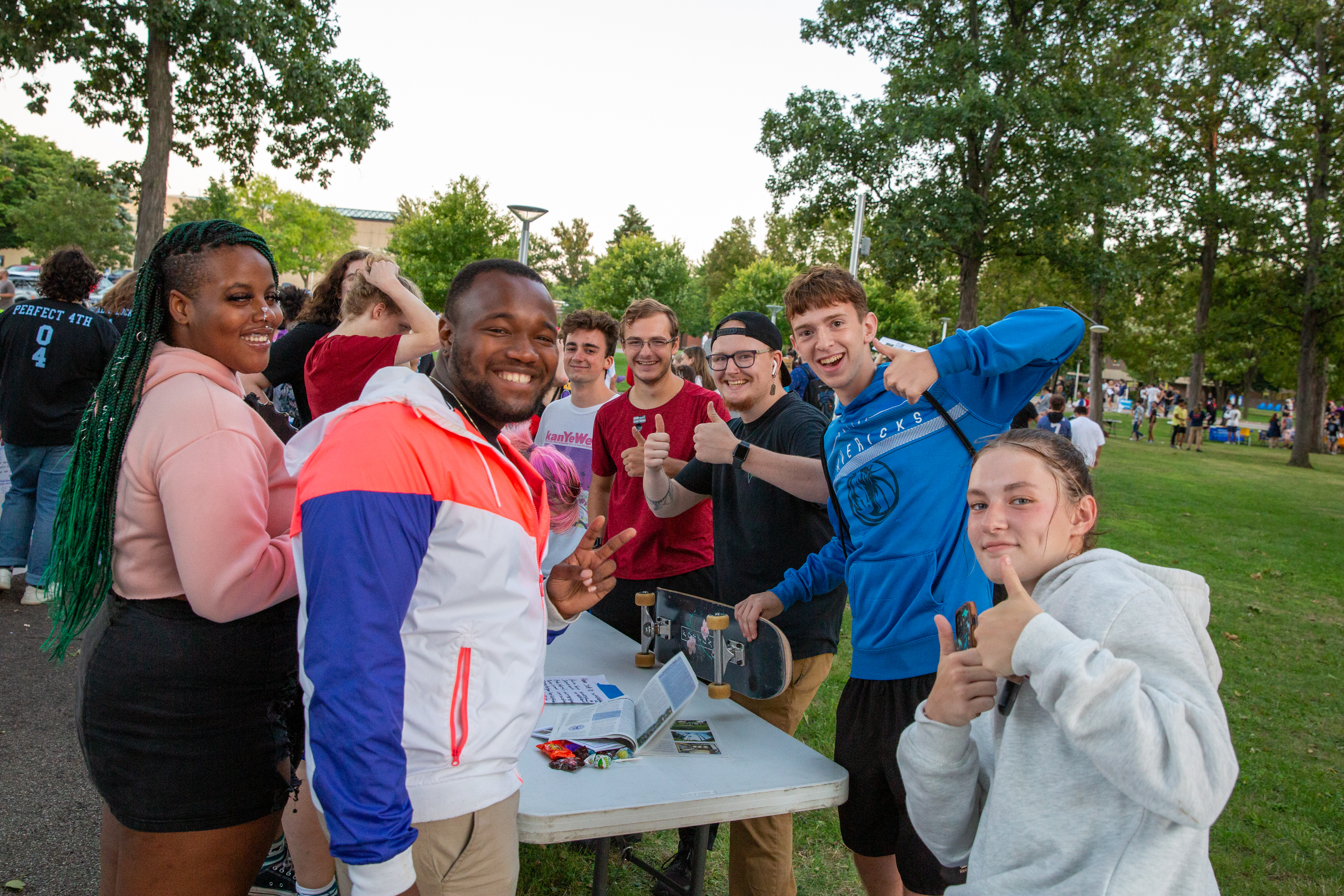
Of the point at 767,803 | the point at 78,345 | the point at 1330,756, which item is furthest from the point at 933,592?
the point at 78,345

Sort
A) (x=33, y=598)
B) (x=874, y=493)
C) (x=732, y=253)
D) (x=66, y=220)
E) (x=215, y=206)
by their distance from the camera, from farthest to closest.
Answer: (x=732, y=253)
(x=215, y=206)
(x=66, y=220)
(x=33, y=598)
(x=874, y=493)

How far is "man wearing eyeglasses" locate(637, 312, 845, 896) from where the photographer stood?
9.03 ft

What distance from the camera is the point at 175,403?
1.74m

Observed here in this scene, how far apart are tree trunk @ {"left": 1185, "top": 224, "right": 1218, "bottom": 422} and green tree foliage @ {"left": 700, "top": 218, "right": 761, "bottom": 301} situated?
5066 centimetres

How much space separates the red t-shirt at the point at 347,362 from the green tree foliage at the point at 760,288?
50.1m

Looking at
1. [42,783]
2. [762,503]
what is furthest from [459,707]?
[42,783]

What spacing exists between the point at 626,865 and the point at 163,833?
2295mm

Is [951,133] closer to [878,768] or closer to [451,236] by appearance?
[878,768]

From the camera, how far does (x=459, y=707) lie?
4.72ft

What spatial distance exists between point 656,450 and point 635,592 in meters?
0.85

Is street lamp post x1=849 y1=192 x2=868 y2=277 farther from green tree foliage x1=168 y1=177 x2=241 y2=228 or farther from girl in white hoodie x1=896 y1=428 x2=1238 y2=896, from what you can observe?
green tree foliage x1=168 y1=177 x2=241 y2=228

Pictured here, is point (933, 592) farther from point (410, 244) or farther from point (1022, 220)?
point (410, 244)

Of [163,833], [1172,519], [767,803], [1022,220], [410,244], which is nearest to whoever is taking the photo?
[163,833]

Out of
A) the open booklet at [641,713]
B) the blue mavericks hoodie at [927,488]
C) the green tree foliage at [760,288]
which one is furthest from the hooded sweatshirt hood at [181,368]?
the green tree foliage at [760,288]
